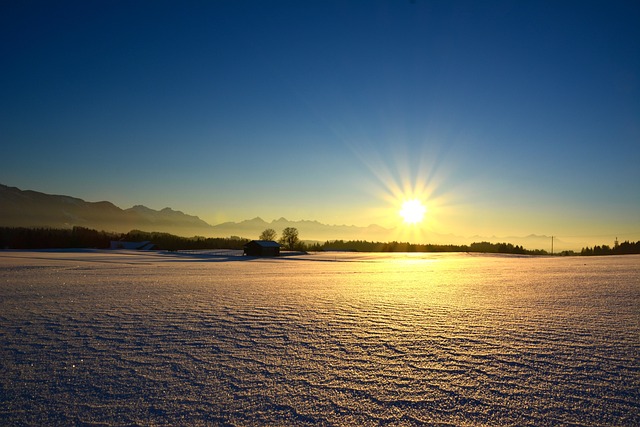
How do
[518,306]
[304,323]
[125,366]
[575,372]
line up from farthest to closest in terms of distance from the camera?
[518,306] < [304,323] < [125,366] < [575,372]

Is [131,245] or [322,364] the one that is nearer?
[322,364]

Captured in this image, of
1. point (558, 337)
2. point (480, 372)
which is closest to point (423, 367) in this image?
point (480, 372)

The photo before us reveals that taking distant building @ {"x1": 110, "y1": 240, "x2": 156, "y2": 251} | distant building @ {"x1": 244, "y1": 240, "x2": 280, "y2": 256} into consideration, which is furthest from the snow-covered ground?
distant building @ {"x1": 110, "y1": 240, "x2": 156, "y2": 251}

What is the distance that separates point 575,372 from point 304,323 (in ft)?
11.3

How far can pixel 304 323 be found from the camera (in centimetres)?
552

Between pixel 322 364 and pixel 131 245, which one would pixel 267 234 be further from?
pixel 322 364

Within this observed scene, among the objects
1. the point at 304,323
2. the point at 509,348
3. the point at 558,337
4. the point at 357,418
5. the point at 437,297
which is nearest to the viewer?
the point at 357,418

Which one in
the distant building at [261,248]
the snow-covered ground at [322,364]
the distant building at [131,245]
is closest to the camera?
the snow-covered ground at [322,364]

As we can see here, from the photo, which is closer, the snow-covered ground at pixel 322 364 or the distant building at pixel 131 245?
the snow-covered ground at pixel 322 364

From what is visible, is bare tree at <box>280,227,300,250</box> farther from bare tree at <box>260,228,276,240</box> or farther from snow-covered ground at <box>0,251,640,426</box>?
snow-covered ground at <box>0,251,640,426</box>

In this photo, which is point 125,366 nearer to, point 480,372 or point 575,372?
point 480,372

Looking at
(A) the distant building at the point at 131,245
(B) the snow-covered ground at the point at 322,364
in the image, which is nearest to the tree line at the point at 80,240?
(A) the distant building at the point at 131,245

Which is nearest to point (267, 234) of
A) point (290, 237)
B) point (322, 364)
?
point (290, 237)

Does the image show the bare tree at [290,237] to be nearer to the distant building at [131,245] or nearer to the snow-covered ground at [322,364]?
the distant building at [131,245]
